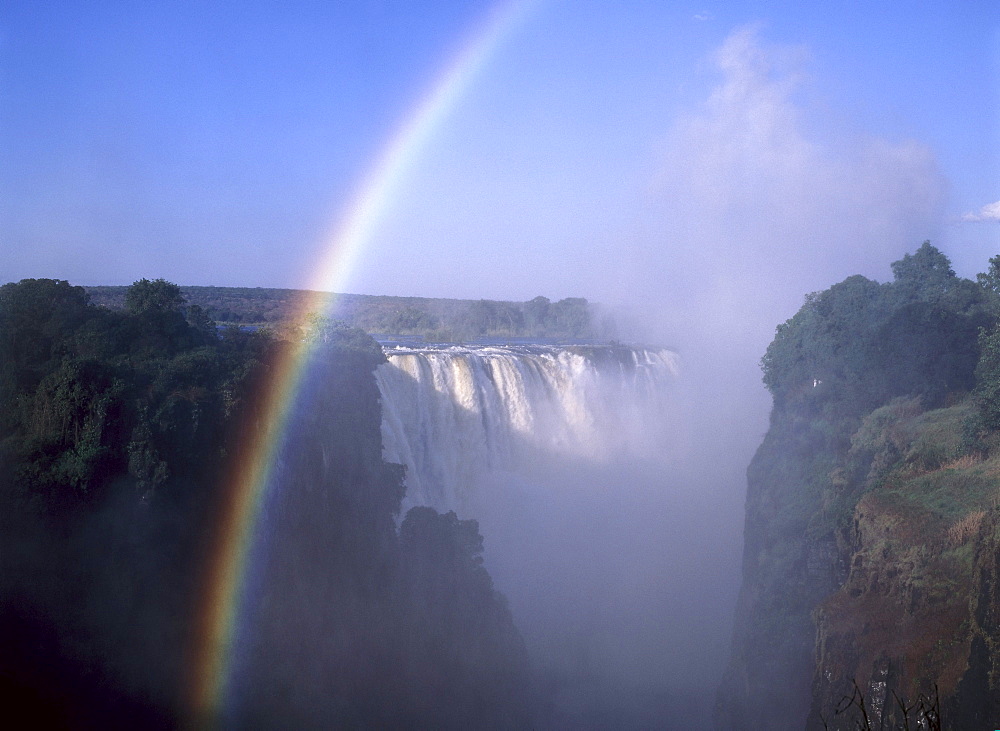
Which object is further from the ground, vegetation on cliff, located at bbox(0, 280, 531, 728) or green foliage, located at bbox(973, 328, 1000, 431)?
green foliage, located at bbox(973, 328, 1000, 431)

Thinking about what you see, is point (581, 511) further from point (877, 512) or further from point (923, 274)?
point (877, 512)

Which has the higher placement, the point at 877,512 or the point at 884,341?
the point at 884,341

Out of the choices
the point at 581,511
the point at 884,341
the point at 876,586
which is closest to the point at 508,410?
the point at 581,511

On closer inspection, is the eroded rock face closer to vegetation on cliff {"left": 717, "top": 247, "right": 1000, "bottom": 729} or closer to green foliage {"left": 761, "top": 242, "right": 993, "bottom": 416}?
vegetation on cliff {"left": 717, "top": 247, "right": 1000, "bottom": 729}

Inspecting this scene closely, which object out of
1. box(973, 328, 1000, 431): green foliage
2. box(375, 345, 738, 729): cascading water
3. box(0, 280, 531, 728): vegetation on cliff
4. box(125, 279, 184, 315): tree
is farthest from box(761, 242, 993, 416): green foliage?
box(125, 279, 184, 315): tree

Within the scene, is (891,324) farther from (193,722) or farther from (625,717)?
(193,722)

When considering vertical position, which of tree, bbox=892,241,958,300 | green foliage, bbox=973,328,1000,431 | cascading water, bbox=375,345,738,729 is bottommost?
cascading water, bbox=375,345,738,729
